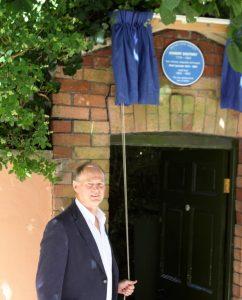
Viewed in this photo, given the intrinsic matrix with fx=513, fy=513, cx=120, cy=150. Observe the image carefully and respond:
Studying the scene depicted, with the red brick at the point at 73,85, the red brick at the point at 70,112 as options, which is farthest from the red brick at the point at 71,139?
the red brick at the point at 73,85

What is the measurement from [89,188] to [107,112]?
3.08 feet

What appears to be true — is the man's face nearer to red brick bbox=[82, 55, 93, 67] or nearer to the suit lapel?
the suit lapel

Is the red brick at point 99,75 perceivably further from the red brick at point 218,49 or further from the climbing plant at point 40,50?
the red brick at point 218,49

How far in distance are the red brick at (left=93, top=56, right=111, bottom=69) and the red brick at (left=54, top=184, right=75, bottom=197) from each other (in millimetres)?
1018

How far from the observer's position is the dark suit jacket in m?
3.16

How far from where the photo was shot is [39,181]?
164 inches

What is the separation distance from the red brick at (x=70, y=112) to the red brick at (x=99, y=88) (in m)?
0.17

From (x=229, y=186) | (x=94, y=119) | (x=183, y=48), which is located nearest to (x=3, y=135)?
(x=94, y=119)

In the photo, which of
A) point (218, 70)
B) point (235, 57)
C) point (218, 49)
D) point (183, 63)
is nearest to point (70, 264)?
point (235, 57)

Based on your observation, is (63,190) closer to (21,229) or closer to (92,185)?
(21,229)

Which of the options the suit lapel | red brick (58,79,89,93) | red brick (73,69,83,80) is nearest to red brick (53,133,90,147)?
red brick (58,79,89,93)

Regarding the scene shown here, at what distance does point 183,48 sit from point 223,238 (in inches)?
77.2

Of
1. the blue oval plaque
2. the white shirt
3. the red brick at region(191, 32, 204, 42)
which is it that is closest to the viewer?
the white shirt

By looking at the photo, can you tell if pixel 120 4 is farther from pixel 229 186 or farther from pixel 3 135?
pixel 229 186
